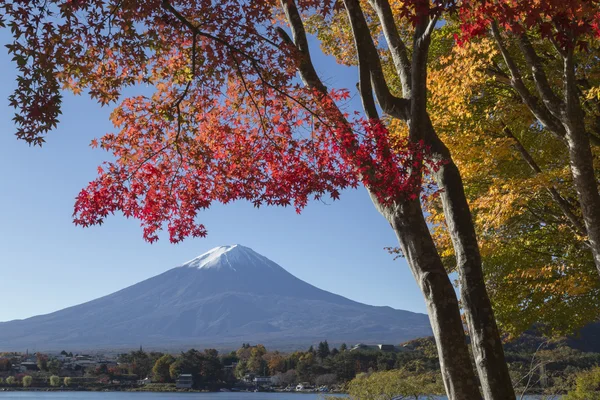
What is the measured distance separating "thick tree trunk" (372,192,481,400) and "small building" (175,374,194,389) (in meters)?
103

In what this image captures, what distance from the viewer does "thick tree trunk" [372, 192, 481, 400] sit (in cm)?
541

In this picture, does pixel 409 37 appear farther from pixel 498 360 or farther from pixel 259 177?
pixel 498 360

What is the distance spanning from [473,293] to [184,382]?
346 ft

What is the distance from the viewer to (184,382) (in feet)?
344

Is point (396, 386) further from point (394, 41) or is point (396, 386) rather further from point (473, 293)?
point (473, 293)

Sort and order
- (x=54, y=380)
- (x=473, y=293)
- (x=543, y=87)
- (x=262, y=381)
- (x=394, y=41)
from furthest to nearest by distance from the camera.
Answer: (x=54, y=380) → (x=262, y=381) → (x=543, y=87) → (x=394, y=41) → (x=473, y=293)

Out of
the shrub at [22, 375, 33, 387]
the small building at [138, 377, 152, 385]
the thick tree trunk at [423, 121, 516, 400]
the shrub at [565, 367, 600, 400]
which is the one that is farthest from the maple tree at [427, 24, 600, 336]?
the shrub at [22, 375, 33, 387]

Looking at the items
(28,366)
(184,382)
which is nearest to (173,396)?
(184,382)

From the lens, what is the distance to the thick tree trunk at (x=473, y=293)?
571 cm

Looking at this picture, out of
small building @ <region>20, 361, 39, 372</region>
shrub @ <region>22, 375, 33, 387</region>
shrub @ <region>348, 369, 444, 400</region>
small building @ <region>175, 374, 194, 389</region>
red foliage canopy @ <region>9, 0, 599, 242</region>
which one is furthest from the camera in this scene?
small building @ <region>20, 361, 39, 372</region>

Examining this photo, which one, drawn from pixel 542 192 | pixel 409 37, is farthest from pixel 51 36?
pixel 542 192

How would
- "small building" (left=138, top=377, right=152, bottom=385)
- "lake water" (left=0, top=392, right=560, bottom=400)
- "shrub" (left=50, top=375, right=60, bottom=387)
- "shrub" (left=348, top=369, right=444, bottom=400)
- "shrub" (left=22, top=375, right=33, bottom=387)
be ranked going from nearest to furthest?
1. "shrub" (left=348, top=369, right=444, bottom=400)
2. "lake water" (left=0, top=392, right=560, bottom=400)
3. "shrub" (left=22, top=375, right=33, bottom=387)
4. "small building" (left=138, top=377, right=152, bottom=385)
5. "shrub" (left=50, top=375, right=60, bottom=387)

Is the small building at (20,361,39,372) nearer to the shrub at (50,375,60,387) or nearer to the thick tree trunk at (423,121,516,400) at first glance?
the shrub at (50,375,60,387)

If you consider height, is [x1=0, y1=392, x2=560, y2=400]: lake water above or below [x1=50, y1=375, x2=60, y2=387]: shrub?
below
